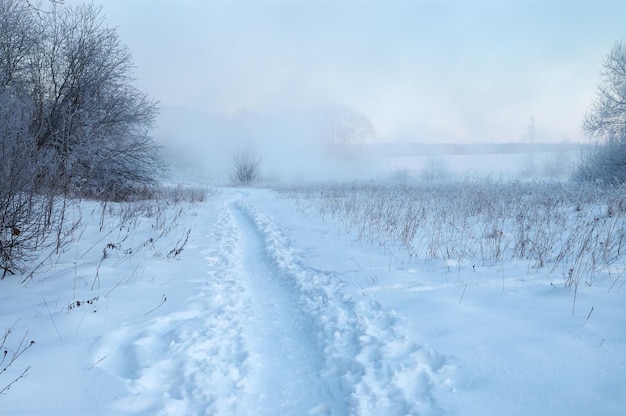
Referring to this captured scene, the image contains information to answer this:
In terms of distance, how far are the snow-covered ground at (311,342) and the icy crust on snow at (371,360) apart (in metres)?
0.01

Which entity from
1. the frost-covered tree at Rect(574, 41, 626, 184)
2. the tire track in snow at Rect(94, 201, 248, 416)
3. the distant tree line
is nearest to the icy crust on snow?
the tire track in snow at Rect(94, 201, 248, 416)

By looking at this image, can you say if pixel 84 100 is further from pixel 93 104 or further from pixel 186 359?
pixel 186 359

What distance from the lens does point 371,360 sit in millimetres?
2602

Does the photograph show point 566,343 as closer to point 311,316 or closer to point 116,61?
point 311,316

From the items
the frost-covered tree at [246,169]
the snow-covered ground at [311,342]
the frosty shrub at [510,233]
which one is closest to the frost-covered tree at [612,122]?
the frosty shrub at [510,233]

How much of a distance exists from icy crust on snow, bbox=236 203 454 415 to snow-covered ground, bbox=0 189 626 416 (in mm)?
12

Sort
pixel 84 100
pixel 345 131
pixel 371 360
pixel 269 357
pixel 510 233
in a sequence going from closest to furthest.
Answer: pixel 371 360
pixel 269 357
pixel 510 233
pixel 84 100
pixel 345 131

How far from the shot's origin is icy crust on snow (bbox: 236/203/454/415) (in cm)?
213

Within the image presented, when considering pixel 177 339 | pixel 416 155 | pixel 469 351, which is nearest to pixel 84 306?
pixel 177 339

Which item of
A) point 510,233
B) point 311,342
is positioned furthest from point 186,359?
point 510,233

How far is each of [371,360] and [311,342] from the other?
646 millimetres

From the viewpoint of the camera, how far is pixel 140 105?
50.3 feet

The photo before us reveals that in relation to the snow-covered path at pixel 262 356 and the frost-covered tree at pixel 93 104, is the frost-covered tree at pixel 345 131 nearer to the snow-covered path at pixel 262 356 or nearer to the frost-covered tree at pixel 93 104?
the frost-covered tree at pixel 93 104

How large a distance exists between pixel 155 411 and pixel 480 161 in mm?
69179
